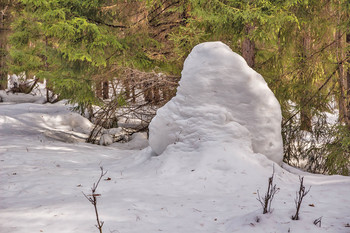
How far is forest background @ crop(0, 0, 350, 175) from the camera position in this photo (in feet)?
24.7

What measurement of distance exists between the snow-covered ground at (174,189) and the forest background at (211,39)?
2.27 meters

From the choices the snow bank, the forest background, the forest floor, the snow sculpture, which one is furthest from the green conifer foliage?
the snow sculpture

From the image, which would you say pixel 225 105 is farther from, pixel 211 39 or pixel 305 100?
pixel 305 100

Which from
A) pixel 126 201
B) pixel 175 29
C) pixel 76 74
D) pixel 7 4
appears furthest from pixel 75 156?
pixel 7 4

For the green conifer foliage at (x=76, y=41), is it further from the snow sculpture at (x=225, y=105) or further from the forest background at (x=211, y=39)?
the snow sculpture at (x=225, y=105)

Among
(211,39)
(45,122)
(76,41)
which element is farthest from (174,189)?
(45,122)

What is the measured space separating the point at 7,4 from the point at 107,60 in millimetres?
11347

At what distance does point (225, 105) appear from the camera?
243 inches

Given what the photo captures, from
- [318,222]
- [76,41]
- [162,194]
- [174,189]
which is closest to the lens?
[318,222]

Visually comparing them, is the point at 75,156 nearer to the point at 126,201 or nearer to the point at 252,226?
the point at 126,201

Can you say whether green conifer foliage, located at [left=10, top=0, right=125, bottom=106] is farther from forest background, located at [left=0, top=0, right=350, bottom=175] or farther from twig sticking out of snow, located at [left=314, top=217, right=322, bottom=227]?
twig sticking out of snow, located at [left=314, top=217, right=322, bottom=227]

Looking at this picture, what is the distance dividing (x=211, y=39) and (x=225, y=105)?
3.23 meters

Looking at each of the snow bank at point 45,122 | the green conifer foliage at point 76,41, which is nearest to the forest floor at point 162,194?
the green conifer foliage at point 76,41

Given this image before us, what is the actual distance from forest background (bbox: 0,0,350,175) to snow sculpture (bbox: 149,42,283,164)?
1521 mm
